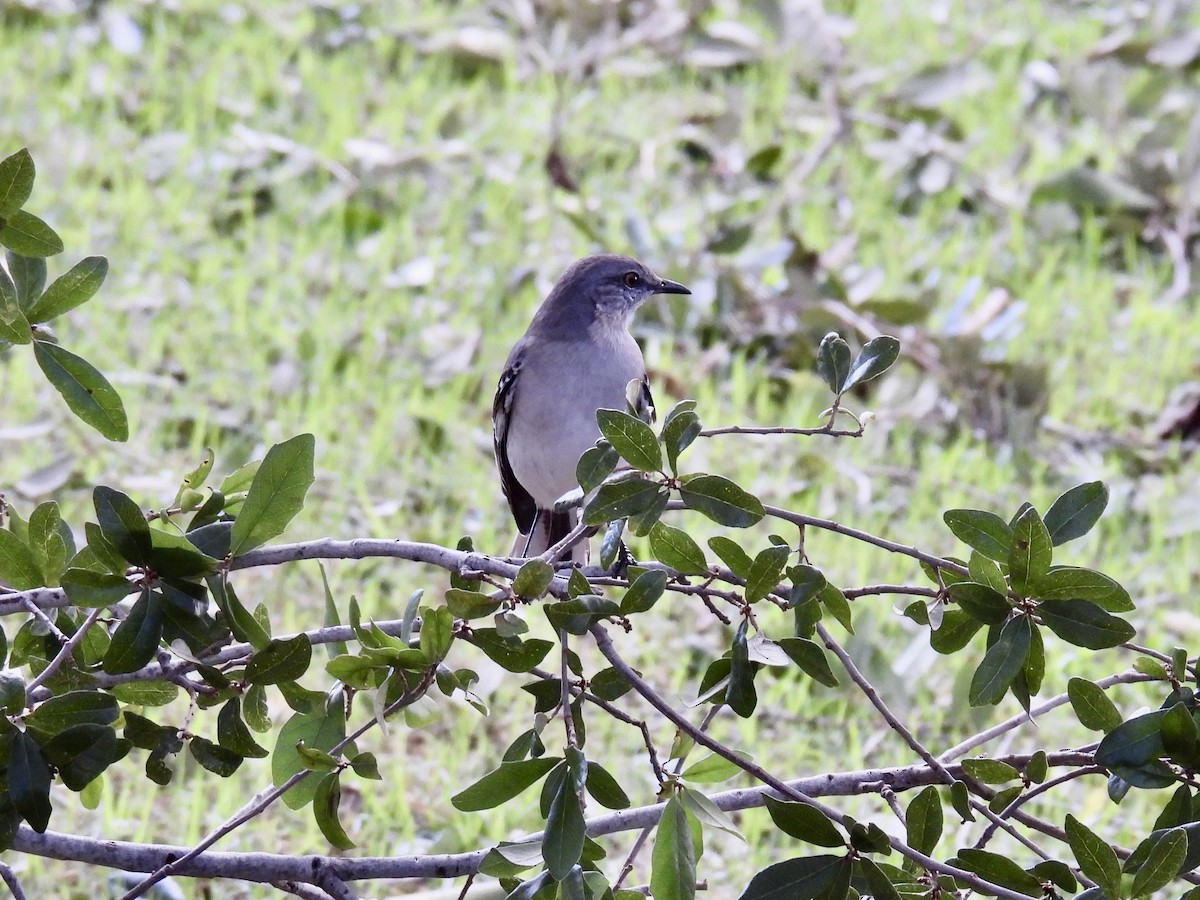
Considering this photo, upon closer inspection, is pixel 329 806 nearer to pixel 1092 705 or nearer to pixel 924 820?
pixel 924 820

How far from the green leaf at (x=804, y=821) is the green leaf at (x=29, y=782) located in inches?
44.6

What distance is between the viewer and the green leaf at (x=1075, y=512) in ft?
8.07

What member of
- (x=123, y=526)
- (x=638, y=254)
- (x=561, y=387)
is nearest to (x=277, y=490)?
(x=123, y=526)

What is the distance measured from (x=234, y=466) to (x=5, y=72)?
4.09 metres

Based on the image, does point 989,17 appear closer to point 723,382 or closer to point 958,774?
point 723,382

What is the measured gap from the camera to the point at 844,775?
2.76 m

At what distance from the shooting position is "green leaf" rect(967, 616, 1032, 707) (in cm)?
241

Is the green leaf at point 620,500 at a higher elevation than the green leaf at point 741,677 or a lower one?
higher

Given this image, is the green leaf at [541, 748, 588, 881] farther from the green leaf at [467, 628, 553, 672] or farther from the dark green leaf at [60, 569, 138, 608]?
the dark green leaf at [60, 569, 138, 608]

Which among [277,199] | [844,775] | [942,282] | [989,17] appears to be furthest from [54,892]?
[989,17]

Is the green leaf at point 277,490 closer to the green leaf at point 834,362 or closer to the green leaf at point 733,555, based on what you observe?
the green leaf at point 733,555

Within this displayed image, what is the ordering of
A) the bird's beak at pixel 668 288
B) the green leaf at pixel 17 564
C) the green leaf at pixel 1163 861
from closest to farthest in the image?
1. the green leaf at pixel 1163 861
2. the green leaf at pixel 17 564
3. the bird's beak at pixel 668 288

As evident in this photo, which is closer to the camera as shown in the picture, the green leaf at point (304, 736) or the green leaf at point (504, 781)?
the green leaf at point (504, 781)

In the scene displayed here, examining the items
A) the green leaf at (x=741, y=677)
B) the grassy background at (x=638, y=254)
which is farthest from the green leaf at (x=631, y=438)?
the grassy background at (x=638, y=254)
